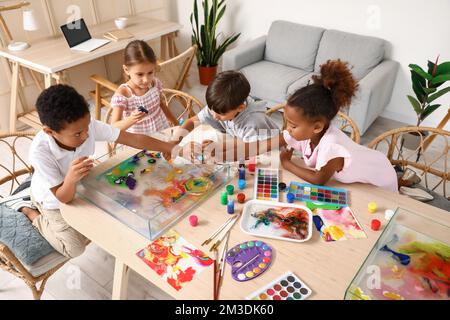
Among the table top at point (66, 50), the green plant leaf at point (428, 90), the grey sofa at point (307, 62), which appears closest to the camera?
the green plant leaf at point (428, 90)

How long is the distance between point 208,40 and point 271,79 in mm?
950

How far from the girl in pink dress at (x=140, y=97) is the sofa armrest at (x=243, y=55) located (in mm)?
1395

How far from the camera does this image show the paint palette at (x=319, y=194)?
1400mm

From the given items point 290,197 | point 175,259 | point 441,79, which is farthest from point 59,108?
point 441,79

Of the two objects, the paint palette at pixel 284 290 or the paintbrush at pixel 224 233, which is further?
the paintbrush at pixel 224 233

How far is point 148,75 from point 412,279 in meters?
1.69

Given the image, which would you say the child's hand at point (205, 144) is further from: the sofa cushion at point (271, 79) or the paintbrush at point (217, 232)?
the sofa cushion at point (271, 79)

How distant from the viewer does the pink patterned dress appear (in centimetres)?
216

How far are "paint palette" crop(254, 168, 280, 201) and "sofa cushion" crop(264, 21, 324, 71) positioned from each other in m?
2.30

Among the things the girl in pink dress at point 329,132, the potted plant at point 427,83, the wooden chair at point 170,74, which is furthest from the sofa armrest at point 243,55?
the girl in pink dress at point 329,132

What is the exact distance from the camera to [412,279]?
106 cm

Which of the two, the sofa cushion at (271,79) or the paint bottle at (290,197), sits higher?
the paint bottle at (290,197)

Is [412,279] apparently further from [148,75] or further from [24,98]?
[24,98]

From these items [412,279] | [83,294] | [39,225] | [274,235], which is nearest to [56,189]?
[39,225]
